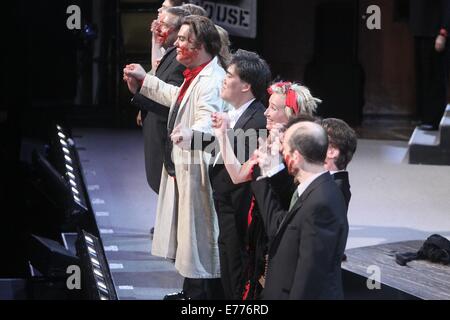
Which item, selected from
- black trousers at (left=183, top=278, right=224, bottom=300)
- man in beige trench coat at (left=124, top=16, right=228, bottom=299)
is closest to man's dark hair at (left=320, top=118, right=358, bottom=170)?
man in beige trench coat at (left=124, top=16, right=228, bottom=299)

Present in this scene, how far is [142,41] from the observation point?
10219 mm

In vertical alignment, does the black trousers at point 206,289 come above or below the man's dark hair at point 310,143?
below

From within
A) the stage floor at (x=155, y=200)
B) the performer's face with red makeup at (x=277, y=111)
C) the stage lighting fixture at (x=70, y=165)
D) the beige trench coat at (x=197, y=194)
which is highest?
the performer's face with red makeup at (x=277, y=111)

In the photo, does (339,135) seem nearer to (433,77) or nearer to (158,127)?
(158,127)

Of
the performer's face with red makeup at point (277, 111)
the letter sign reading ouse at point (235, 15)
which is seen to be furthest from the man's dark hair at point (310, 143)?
the letter sign reading ouse at point (235, 15)

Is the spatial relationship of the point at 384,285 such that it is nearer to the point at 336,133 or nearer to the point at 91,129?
the point at 336,133

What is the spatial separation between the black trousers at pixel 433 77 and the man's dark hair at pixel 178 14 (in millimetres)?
3934

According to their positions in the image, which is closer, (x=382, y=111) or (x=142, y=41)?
(x=142, y=41)

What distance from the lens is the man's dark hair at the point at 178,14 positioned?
203 inches

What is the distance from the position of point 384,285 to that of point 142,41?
6.10m

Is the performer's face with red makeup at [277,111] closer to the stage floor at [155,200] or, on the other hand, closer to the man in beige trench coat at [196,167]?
the man in beige trench coat at [196,167]

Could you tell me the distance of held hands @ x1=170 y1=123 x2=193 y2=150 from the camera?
4348mm
